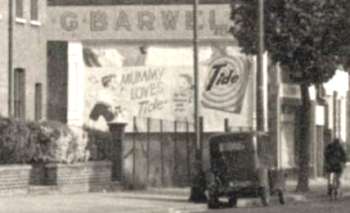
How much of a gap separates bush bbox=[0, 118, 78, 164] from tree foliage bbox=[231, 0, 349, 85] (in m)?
6.69

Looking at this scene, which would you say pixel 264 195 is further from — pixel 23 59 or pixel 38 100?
pixel 38 100

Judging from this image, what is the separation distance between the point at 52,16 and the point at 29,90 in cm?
803

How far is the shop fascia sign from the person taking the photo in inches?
2210

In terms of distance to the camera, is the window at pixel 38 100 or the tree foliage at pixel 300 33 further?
the window at pixel 38 100

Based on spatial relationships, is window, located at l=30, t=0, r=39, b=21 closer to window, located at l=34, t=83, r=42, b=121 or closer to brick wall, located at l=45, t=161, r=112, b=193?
window, located at l=34, t=83, r=42, b=121

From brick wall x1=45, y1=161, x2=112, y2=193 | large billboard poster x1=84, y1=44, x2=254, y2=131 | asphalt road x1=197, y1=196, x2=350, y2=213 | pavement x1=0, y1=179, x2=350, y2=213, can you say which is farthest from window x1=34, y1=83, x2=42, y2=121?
asphalt road x1=197, y1=196, x2=350, y2=213

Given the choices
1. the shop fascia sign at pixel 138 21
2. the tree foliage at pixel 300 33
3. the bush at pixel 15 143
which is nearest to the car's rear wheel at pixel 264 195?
the bush at pixel 15 143

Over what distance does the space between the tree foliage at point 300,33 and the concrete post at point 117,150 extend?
486 centimetres

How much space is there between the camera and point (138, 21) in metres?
56.8

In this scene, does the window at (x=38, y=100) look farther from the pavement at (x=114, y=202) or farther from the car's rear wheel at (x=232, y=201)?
the car's rear wheel at (x=232, y=201)

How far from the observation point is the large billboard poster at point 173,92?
5409 cm

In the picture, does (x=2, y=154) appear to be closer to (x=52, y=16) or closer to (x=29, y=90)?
(x=29, y=90)

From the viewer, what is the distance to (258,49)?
38.6 metres

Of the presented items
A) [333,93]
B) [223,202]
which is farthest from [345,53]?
[333,93]
